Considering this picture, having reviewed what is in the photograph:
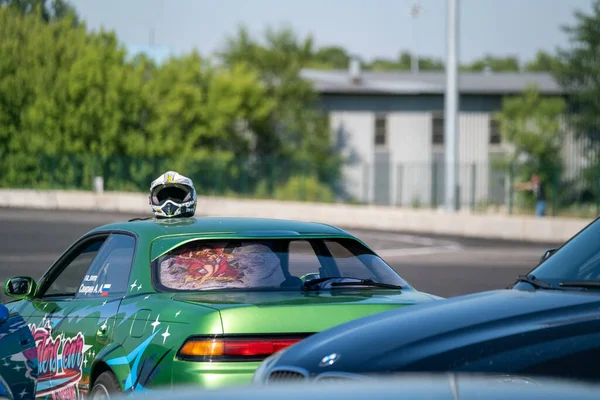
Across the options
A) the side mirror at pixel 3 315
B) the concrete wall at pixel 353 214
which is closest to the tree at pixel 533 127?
the concrete wall at pixel 353 214

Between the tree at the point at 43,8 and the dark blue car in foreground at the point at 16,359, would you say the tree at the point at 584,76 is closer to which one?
A: the tree at the point at 43,8

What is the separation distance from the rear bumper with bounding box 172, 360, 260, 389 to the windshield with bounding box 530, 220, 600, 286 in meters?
1.49

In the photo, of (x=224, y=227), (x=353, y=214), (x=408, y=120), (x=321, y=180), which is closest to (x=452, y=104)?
(x=353, y=214)

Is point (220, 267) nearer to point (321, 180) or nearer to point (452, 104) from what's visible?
point (452, 104)

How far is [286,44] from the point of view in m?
61.7

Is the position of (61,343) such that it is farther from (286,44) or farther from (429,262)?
(286,44)

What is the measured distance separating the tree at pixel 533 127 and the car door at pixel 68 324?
159ft

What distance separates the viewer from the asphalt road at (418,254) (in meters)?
19.6

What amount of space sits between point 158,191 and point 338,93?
50.8 meters

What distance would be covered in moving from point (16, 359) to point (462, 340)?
3.32 metres

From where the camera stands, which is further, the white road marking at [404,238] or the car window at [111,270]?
the white road marking at [404,238]

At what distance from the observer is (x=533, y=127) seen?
56.3 metres

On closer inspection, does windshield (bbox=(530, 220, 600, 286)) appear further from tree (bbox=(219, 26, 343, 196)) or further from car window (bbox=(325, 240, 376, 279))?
tree (bbox=(219, 26, 343, 196))

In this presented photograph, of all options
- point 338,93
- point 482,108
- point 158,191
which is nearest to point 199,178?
point 338,93
